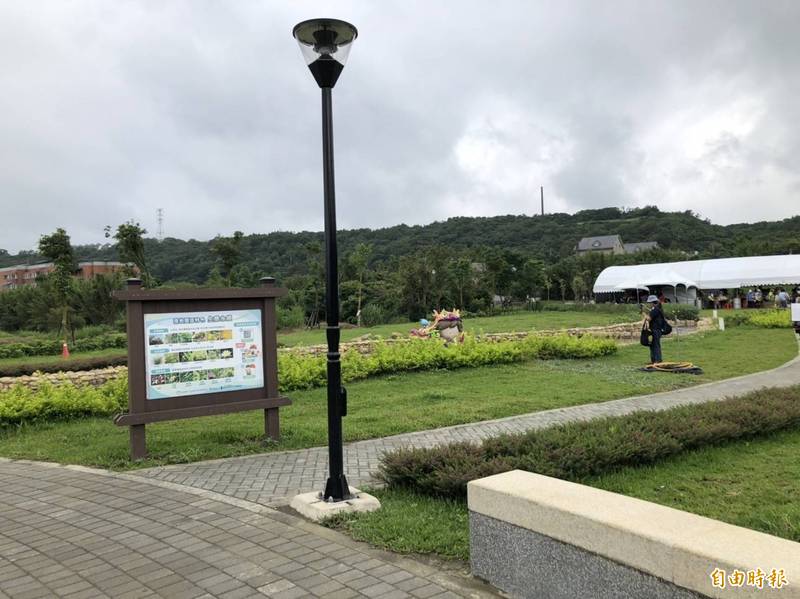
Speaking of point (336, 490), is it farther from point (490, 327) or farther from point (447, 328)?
point (490, 327)

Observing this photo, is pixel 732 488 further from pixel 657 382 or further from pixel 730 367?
pixel 730 367

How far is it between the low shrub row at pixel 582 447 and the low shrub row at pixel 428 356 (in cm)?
653

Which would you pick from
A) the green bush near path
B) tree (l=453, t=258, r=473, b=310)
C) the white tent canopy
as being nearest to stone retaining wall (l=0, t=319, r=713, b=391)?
the green bush near path

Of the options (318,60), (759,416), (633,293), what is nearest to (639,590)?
(318,60)

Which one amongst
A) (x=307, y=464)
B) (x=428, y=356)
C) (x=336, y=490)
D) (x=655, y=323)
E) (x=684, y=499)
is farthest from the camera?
(x=428, y=356)

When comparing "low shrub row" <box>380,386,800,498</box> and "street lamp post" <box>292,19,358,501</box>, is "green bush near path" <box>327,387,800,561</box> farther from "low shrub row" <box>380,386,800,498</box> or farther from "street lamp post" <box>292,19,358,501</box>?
"street lamp post" <box>292,19,358,501</box>

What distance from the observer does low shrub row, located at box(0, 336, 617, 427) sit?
30.7 ft

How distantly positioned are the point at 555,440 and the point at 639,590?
2.76 metres

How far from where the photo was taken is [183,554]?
4086mm

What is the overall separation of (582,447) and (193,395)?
4.21m

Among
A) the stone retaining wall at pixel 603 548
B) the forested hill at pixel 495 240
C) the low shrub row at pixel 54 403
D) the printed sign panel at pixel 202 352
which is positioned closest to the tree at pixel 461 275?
the forested hill at pixel 495 240

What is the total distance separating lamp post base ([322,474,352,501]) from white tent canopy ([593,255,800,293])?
33496mm

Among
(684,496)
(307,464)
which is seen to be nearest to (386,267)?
(307,464)

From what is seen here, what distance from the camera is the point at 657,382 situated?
11.4 m
